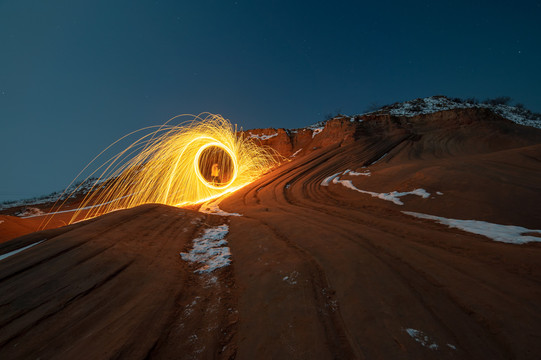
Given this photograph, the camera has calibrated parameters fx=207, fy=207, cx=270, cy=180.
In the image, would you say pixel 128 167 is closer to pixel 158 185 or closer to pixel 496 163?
pixel 158 185

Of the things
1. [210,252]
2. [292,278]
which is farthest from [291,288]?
[210,252]

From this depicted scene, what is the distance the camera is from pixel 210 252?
301 cm

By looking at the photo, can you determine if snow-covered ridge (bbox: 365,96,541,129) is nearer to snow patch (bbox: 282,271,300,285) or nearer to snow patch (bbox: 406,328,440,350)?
snow patch (bbox: 282,271,300,285)

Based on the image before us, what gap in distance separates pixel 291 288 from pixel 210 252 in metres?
1.54

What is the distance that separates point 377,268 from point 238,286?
1.42 meters

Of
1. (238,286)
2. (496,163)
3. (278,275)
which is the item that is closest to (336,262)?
(278,275)

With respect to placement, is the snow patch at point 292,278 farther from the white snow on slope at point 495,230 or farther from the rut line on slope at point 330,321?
the white snow on slope at point 495,230

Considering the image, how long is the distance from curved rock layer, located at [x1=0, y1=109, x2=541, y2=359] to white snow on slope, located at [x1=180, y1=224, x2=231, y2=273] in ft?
0.39

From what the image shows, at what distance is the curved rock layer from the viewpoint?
1.31 m

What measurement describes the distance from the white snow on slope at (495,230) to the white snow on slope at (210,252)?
359 cm

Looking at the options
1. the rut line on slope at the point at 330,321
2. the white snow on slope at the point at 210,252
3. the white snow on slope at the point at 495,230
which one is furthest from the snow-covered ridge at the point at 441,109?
the rut line on slope at the point at 330,321

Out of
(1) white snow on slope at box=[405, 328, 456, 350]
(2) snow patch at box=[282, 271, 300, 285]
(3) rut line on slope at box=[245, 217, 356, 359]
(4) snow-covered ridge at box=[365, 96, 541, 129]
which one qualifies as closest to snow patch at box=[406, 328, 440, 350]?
(1) white snow on slope at box=[405, 328, 456, 350]

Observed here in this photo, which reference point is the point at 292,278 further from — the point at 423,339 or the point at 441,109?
the point at 441,109

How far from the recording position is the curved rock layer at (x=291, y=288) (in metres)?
1.31
